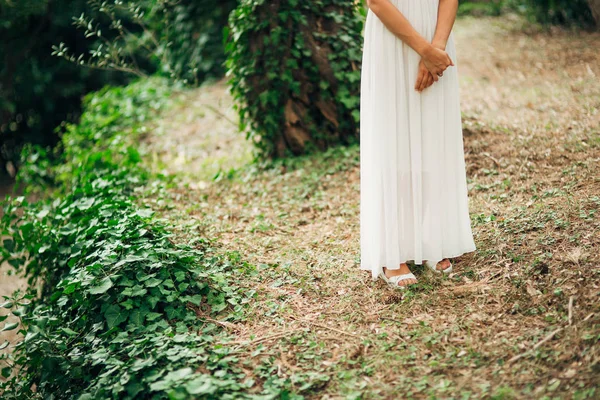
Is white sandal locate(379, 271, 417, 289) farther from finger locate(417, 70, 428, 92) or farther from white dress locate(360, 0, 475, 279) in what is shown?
finger locate(417, 70, 428, 92)

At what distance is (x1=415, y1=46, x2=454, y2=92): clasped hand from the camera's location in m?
2.92

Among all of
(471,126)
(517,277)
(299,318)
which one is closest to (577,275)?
(517,277)

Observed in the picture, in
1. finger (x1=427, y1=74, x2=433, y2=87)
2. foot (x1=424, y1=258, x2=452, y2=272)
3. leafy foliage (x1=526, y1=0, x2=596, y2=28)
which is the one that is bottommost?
leafy foliage (x1=526, y1=0, x2=596, y2=28)

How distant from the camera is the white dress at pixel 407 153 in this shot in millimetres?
3031

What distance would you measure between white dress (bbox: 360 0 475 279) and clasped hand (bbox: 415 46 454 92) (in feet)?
0.18

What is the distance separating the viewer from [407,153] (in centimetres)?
310

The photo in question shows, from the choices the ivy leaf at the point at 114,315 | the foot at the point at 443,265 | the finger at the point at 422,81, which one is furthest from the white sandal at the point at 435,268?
the ivy leaf at the point at 114,315

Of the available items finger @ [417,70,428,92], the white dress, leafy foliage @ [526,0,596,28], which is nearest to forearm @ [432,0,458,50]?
the white dress

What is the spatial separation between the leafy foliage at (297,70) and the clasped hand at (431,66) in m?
2.40

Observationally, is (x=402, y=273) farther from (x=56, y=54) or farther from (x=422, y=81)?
(x=56, y=54)

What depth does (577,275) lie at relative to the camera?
2.92m

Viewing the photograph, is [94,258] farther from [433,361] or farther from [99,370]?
[433,361]

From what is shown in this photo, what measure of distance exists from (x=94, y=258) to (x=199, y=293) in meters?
0.81

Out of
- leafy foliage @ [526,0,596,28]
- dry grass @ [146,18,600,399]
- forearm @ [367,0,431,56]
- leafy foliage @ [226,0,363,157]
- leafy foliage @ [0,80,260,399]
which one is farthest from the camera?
leafy foliage @ [526,0,596,28]
